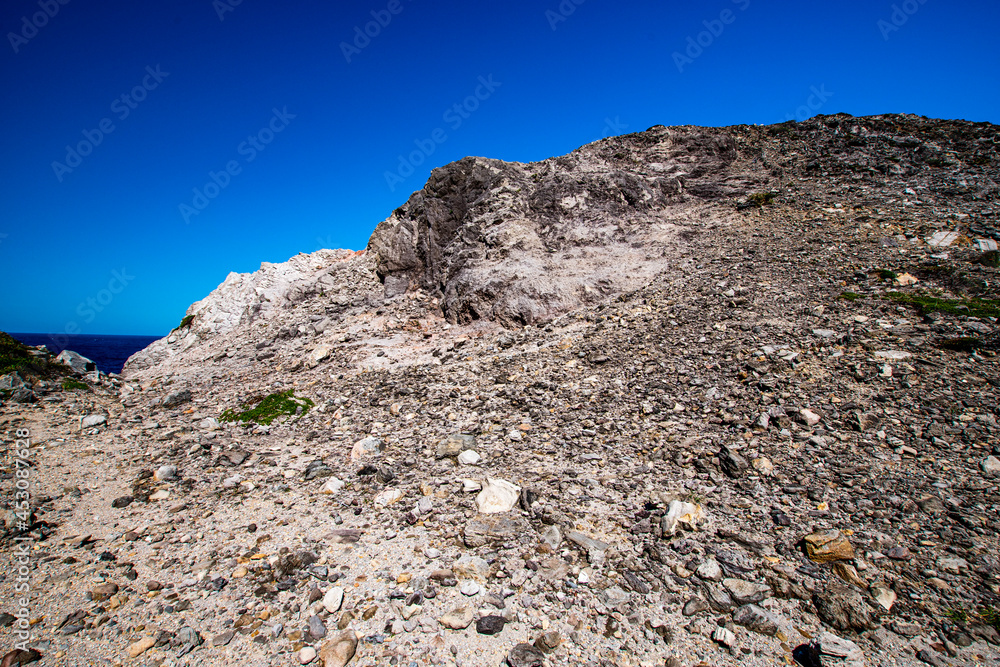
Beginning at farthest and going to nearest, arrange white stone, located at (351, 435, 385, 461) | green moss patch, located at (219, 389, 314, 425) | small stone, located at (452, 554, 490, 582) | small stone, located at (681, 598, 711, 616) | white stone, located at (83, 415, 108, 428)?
green moss patch, located at (219, 389, 314, 425) → white stone, located at (83, 415, 108, 428) → white stone, located at (351, 435, 385, 461) → small stone, located at (452, 554, 490, 582) → small stone, located at (681, 598, 711, 616)

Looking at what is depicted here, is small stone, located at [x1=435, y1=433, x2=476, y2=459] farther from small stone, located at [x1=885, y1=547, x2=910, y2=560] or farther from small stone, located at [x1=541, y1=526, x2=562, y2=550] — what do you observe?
small stone, located at [x1=885, y1=547, x2=910, y2=560]

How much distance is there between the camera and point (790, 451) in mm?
5594

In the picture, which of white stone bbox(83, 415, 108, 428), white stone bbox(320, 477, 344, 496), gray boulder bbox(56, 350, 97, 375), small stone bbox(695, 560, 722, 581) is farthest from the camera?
gray boulder bbox(56, 350, 97, 375)

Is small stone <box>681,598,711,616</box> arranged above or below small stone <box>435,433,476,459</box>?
below

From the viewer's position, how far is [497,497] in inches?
213

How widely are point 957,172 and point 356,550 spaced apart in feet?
61.1

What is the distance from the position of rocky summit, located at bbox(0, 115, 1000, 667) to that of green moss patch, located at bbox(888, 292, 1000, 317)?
2.0 inches

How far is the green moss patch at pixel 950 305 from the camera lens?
25.0ft

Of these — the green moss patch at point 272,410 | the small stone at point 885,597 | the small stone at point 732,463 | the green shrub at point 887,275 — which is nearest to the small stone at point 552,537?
the small stone at point 732,463

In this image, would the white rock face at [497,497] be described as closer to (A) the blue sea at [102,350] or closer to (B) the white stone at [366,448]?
(B) the white stone at [366,448]

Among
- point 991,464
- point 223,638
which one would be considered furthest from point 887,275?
point 223,638

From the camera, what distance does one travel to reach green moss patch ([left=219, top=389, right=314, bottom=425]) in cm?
848

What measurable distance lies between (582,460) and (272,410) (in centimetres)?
617
